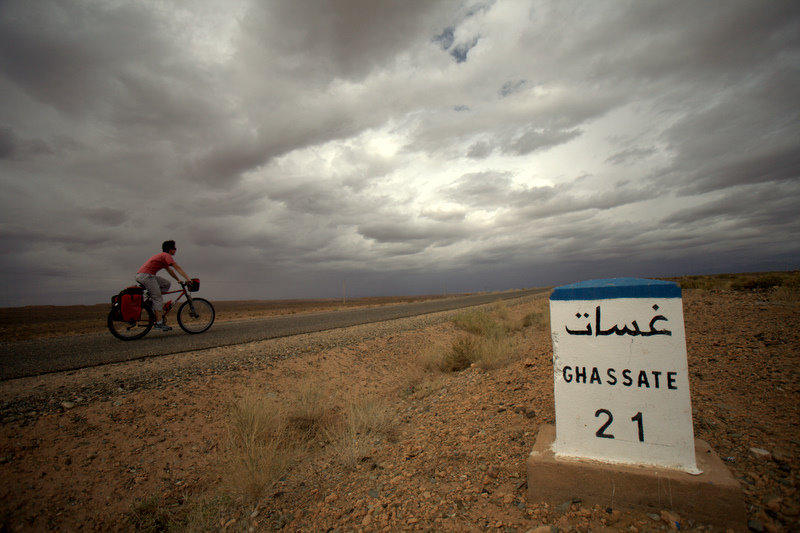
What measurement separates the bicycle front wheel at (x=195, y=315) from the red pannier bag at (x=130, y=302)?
1288 millimetres

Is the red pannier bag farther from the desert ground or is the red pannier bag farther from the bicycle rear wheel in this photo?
the desert ground

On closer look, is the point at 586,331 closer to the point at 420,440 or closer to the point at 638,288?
the point at 638,288

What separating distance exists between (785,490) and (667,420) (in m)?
0.72

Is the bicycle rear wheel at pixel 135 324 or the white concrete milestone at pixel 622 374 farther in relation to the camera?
the bicycle rear wheel at pixel 135 324

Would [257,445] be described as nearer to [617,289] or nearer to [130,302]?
[617,289]

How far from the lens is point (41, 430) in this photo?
12.8ft

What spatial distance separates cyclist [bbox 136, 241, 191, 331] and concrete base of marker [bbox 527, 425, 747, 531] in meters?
9.51

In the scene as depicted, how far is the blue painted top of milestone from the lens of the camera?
7.55 ft

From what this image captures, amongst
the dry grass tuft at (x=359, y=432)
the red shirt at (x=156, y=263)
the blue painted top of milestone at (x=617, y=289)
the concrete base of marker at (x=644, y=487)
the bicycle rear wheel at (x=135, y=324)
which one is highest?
the red shirt at (x=156, y=263)

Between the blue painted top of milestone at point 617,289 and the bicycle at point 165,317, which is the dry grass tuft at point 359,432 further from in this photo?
the bicycle at point 165,317

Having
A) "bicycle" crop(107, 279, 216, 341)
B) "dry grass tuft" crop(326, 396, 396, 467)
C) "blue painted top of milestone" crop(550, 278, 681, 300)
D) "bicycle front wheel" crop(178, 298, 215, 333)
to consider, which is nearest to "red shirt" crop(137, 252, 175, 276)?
"bicycle" crop(107, 279, 216, 341)

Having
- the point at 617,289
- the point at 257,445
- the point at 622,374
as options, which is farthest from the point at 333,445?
the point at 617,289

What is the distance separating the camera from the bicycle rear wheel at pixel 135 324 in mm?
8672

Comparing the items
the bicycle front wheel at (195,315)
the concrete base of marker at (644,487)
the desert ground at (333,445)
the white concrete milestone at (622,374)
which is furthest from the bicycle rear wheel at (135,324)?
the white concrete milestone at (622,374)
